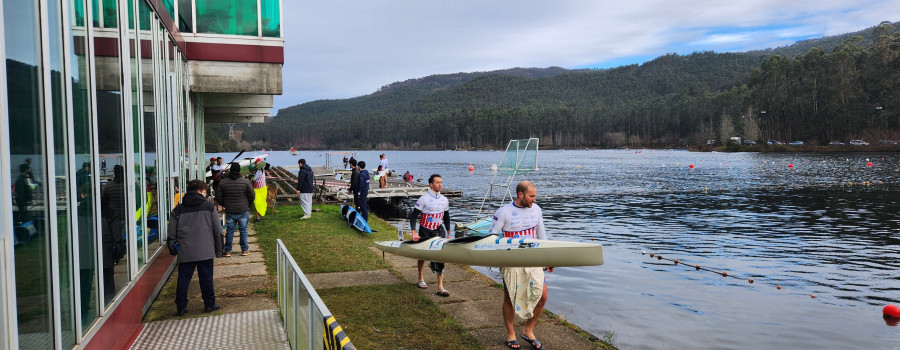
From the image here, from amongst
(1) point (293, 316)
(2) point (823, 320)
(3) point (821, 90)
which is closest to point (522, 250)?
(1) point (293, 316)

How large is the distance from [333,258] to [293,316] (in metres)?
6.42

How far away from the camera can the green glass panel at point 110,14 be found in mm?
5930

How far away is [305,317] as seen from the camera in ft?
15.2

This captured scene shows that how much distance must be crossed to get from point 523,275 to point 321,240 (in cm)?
830

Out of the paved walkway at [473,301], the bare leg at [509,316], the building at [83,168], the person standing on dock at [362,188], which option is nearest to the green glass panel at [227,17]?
the building at [83,168]

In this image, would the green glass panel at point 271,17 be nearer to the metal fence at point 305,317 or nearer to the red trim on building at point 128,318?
the red trim on building at point 128,318

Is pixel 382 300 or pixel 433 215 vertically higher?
pixel 433 215

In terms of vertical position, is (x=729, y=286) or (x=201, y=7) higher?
(x=201, y=7)

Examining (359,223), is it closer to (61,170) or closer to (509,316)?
(509,316)

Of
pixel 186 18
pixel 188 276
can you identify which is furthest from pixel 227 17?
pixel 188 276

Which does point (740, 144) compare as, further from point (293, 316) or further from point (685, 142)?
point (293, 316)

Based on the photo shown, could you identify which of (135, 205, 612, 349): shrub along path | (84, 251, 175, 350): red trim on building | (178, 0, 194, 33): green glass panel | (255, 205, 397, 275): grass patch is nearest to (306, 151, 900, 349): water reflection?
(135, 205, 612, 349): shrub along path

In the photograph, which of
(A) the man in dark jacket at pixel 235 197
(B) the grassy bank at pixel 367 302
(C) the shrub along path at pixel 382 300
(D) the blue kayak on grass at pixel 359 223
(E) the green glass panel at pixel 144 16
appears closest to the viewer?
(B) the grassy bank at pixel 367 302

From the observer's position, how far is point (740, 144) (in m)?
122
